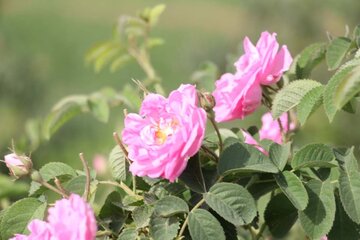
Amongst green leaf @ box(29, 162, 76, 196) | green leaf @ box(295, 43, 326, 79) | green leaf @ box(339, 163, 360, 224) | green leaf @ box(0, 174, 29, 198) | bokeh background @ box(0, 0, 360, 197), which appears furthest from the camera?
bokeh background @ box(0, 0, 360, 197)

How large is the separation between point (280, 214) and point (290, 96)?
0.47ft

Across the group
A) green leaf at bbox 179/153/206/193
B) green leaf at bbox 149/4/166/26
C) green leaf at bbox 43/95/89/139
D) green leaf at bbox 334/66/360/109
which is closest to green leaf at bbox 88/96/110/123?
green leaf at bbox 43/95/89/139

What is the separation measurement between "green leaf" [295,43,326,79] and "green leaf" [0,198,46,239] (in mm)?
396

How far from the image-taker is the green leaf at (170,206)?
0.71 metres

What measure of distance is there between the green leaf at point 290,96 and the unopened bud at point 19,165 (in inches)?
11.5

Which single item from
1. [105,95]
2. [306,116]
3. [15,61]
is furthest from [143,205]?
[15,61]

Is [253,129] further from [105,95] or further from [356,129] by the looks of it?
[356,129]

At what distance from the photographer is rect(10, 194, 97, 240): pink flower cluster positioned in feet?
2.07

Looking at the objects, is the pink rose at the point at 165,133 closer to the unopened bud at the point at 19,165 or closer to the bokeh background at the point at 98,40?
the unopened bud at the point at 19,165

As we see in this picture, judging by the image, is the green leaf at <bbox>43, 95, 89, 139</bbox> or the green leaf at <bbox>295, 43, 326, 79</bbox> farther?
A: the green leaf at <bbox>43, 95, 89, 139</bbox>

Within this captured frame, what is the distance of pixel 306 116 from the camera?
A: 2.68 ft

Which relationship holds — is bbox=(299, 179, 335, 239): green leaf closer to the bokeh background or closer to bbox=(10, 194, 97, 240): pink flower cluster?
bbox=(10, 194, 97, 240): pink flower cluster

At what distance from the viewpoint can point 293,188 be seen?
0.75 m

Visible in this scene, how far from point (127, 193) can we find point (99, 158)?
1.02m
